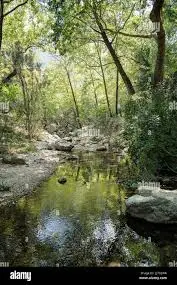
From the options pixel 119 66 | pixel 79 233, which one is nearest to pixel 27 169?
pixel 119 66

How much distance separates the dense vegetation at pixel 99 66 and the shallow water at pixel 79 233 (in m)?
3.05

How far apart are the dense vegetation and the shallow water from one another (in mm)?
3049

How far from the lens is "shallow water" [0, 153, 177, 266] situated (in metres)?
8.80

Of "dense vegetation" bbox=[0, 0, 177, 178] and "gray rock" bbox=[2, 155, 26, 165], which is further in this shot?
"gray rock" bbox=[2, 155, 26, 165]

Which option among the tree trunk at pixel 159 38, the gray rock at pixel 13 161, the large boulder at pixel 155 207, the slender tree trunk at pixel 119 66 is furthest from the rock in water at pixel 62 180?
the slender tree trunk at pixel 119 66

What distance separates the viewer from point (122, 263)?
854cm

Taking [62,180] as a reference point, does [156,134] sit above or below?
above

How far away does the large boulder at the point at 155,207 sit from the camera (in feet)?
36.2

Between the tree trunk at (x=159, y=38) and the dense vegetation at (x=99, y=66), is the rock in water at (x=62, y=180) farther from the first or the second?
the tree trunk at (x=159, y=38)

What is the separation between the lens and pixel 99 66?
30234mm

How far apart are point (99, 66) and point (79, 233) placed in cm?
2142

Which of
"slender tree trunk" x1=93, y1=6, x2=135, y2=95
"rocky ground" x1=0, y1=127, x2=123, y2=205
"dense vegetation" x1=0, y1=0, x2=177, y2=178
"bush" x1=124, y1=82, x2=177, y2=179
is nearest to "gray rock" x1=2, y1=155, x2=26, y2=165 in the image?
"rocky ground" x1=0, y1=127, x2=123, y2=205

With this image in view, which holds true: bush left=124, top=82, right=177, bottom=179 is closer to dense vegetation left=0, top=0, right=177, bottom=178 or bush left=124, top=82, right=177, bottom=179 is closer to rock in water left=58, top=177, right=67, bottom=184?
dense vegetation left=0, top=0, right=177, bottom=178

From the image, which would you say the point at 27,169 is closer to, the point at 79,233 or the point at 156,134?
the point at 156,134
